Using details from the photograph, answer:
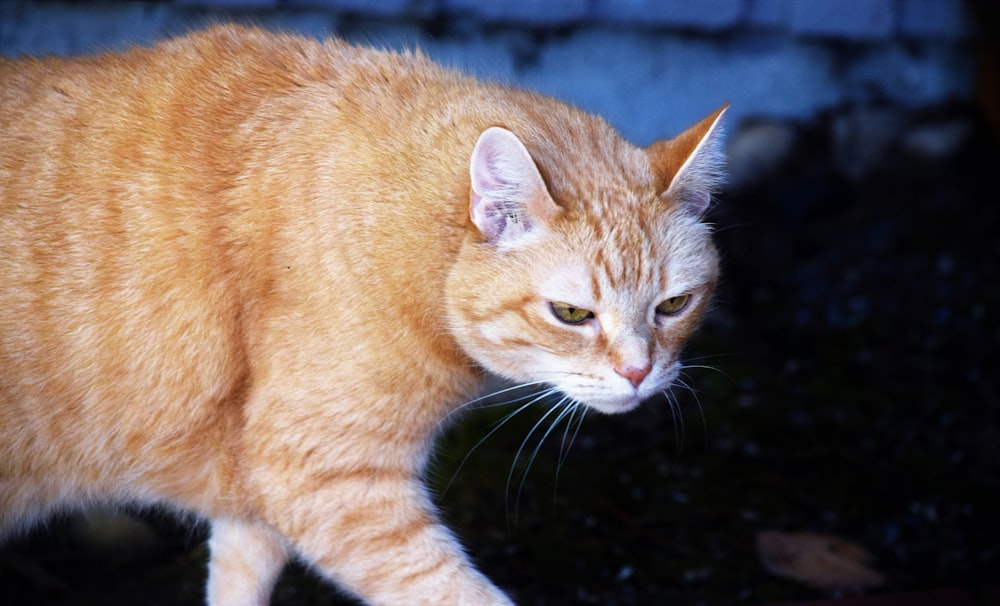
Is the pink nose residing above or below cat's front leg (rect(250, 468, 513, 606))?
above

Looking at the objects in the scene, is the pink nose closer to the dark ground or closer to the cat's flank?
the cat's flank

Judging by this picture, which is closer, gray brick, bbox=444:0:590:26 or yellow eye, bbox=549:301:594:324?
yellow eye, bbox=549:301:594:324

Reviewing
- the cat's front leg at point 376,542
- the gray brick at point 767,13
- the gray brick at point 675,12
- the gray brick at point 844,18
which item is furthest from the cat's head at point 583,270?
the gray brick at point 844,18

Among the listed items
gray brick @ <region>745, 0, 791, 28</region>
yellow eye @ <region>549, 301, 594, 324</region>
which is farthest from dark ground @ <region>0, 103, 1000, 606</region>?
yellow eye @ <region>549, 301, 594, 324</region>

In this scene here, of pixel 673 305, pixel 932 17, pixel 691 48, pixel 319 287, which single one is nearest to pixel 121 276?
pixel 319 287

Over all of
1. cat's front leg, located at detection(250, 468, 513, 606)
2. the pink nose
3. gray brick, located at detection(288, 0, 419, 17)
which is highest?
gray brick, located at detection(288, 0, 419, 17)

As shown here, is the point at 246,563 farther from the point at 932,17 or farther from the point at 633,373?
the point at 932,17

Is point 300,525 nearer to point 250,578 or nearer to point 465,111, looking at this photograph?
point 250,578

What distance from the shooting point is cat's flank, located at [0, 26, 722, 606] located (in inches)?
97.3

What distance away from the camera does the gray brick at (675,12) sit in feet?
16.2

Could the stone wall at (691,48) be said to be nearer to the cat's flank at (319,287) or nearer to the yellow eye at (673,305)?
the cat's flank at (319,287)

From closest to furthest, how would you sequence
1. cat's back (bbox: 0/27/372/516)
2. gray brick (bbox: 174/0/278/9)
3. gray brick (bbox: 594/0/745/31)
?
cat's back (bbox: 0/27/372/516)
gray brick (bbox: 174/0/278/9)
gray brick (bbox: 594/0/745/31)

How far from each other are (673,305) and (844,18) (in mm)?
3197

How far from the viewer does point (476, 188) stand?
7.80 feet
